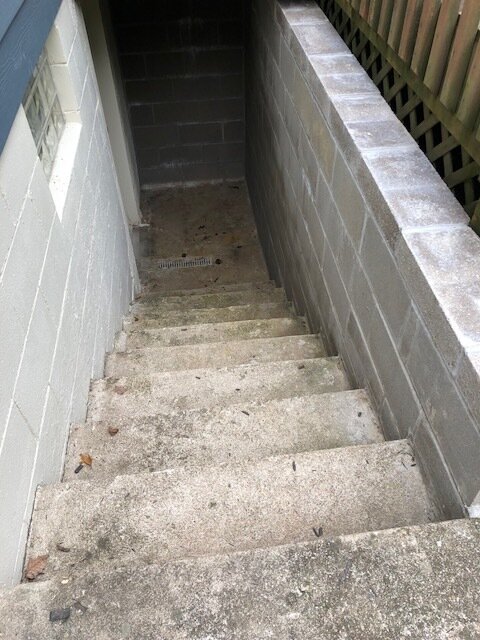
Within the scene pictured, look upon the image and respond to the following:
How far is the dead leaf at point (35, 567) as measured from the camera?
138 centimetres

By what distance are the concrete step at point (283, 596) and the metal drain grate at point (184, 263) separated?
4262 mm

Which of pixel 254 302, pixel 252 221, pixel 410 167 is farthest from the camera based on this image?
pixel 252 221

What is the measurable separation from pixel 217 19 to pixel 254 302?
3082mm

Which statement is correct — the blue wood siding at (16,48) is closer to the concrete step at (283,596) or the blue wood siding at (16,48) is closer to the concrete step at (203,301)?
the concrete step at (283,596)

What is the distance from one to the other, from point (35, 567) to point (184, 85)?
5.27 m

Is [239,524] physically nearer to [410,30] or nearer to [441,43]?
[441,43]

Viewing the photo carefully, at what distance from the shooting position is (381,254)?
1.78 meters

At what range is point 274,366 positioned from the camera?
2361mm

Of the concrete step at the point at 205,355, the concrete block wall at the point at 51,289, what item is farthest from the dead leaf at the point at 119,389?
the concrete step at the point at 205,355

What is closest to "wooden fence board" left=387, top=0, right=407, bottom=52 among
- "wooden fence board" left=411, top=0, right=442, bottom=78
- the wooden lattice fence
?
the wooden lattice fence

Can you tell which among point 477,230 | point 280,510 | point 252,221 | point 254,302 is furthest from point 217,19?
point 280,510

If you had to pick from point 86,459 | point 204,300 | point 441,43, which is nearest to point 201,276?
point 204,300

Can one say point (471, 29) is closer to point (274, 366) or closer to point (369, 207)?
point (369, 207)

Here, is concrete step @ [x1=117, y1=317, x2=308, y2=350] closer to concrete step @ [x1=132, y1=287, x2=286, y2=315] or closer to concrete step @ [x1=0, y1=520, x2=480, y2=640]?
concrete step @ [x1=132, y1=287, x2=286, y2=315]
